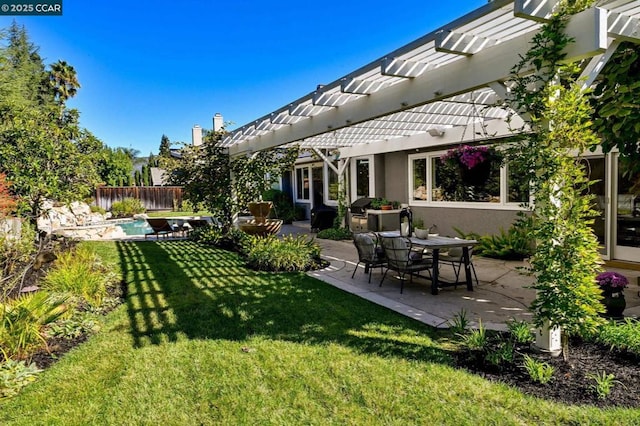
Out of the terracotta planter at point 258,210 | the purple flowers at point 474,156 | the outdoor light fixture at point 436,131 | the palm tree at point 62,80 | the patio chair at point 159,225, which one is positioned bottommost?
the patio chair at point 159,225

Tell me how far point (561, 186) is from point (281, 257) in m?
5.52

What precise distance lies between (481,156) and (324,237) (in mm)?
8140

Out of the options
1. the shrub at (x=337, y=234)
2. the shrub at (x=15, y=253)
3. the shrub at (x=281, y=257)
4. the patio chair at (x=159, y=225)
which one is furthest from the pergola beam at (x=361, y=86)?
the patio chair at (x=159, y=225)

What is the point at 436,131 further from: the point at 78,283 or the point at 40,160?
the point at 40,160

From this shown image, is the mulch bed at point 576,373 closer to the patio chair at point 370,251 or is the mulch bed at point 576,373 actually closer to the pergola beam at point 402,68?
the patio chair at point 370,251

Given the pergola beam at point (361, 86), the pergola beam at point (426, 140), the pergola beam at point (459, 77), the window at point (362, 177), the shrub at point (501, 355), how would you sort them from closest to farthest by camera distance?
the pergola beam at point (459, 77) → the shrub at point (501, 355) → the pergola beam at point (361, 86) → the pergola beam at point (426, 140) → the window at point (362, 177)

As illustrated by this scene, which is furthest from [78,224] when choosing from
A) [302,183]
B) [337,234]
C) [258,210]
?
[337,234]

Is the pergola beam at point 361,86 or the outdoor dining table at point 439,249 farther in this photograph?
the outdoor dining table at point 439,249

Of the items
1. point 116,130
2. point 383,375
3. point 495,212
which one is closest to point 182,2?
point 495,212

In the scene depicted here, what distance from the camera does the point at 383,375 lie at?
3.49 metres

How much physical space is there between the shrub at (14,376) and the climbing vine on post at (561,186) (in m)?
4.61

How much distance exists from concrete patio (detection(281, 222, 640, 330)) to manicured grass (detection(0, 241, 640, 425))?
1.66 feet

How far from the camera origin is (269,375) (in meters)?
3.56

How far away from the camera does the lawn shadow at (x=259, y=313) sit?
4.37 metres
